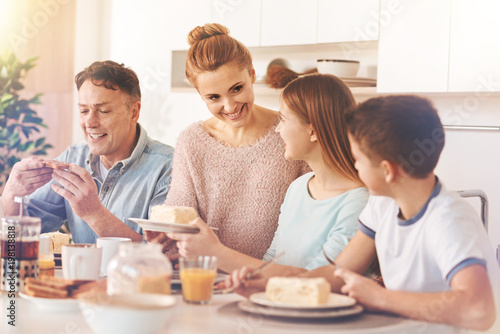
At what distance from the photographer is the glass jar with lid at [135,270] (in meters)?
1.18

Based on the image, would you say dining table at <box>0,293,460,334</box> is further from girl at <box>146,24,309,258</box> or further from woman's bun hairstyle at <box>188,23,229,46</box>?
woman's bun hairstyle at <box>188,23,229,46</box>

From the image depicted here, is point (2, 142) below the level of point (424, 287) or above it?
above

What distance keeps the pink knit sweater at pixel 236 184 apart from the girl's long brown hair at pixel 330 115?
0.42 metres

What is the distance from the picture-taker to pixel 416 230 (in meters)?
1.39

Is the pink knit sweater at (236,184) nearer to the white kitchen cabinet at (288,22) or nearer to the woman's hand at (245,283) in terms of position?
the woman's hand at (245,283)

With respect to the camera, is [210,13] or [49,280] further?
[210,13]

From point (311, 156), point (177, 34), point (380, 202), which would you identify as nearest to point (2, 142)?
point (177, 34)

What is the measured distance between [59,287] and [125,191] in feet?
4.00

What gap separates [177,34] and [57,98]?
3.68 ft

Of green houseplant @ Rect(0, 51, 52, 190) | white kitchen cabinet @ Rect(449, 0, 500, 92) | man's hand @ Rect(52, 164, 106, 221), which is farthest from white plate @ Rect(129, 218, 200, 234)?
green houseplant @ Rect(0, 51, 52, 190)

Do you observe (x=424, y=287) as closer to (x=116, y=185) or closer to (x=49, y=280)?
(x=49, y=280)

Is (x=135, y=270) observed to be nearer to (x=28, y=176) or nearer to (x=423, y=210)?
(x=423, y=210)

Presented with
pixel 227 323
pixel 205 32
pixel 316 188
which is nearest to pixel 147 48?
pixel 205 32

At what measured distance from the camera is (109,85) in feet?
8.29
